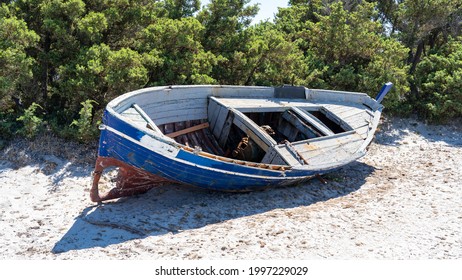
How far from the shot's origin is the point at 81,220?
25.1 feet

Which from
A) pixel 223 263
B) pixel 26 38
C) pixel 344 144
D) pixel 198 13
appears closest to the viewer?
pixel 223 263

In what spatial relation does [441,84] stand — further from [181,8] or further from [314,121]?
[181,8]

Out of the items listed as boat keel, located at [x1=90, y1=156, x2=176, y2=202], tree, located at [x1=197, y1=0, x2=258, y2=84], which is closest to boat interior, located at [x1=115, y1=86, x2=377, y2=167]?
boat keel, located at [x1=90, y1=156, x2=176, y2=202]

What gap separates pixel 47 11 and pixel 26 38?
949mm

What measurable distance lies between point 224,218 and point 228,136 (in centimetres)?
273

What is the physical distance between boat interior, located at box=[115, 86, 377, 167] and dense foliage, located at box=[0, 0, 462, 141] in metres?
1.76

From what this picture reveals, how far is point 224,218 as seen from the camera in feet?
25.6

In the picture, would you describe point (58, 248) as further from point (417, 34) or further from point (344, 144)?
point (417, 34)

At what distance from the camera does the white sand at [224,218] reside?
677cm

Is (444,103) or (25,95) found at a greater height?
(444,103)

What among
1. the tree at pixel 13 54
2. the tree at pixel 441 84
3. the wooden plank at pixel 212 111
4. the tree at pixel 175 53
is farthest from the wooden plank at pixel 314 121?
the tree at pixel 13 54

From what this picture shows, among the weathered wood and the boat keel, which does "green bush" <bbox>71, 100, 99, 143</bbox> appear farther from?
the weathered wood

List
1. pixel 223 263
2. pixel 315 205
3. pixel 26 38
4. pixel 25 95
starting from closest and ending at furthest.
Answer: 1. pixel 223 263
2. pixel 315 205
3. pixel 26 38
4. pixel 25 95

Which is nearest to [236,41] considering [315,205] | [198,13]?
[198,13]
